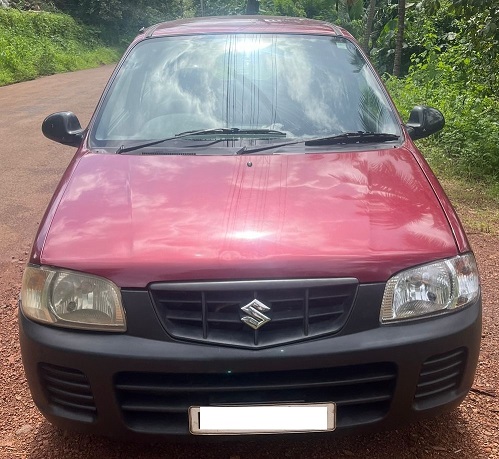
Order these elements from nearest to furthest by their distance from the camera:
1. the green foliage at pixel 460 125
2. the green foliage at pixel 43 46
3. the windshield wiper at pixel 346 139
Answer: the windshield wiper at pixel 346 139 < the green foliage at pixel 460 125 < the green foliage at pixel 43 46

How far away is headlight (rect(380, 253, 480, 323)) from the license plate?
0.39 meters

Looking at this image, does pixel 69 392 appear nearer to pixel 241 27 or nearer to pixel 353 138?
pixel 353 138

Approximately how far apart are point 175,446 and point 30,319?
2.68 ft

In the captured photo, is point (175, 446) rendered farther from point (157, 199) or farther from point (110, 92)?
point (110, 92)

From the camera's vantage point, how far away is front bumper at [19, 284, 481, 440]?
2107mm

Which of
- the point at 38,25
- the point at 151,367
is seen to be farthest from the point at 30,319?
the point at 38,25

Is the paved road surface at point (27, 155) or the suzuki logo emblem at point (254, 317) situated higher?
the suzuki logo emblem at point (254, 317)

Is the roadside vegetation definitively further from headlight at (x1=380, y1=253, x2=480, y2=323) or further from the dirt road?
headlight at (x1=380, y1=253, x2=480, y2=323)

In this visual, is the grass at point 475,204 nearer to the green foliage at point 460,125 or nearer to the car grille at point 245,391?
the green foliage at point 460,125

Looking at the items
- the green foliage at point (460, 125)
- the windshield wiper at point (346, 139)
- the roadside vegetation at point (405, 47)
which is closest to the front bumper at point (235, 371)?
the windshield wiper at point (346, 139)

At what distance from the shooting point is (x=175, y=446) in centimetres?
262

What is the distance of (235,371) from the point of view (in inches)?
83.0

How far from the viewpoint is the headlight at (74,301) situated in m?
2.18

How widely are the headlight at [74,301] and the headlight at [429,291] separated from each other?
93 cm
